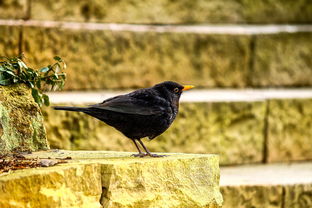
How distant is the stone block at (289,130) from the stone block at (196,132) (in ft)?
0.44

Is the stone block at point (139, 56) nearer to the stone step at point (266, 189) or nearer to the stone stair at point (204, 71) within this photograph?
A: the stone stair at point (204, 71)

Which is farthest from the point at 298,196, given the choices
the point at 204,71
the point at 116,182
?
the point at 116,182

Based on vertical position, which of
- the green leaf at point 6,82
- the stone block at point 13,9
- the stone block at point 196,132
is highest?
the stone block at point 13,9

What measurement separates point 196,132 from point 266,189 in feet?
3.49

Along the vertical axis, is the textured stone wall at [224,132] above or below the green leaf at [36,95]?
above

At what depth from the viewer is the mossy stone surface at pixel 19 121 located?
14.9 feet

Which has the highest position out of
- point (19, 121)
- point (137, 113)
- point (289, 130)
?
point (289, 130)

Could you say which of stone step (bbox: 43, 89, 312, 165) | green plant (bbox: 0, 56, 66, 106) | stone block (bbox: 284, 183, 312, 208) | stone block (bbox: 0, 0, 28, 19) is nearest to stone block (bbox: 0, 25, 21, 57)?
stone block (bbox: 0, 0, 28, 19)

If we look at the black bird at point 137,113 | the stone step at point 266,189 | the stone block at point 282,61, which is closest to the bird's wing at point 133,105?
the black bird at point 137,113

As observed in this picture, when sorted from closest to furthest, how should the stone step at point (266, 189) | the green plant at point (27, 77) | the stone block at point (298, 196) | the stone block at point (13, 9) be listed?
the green plant at point (27, 77)
the stone step at point (266, 189)
the stone block at point (298, 196)
the stone block at point (13, 9)

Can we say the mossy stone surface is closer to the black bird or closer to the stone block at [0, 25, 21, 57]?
the black bird

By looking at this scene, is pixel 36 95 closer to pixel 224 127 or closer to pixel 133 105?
pixel 133 105

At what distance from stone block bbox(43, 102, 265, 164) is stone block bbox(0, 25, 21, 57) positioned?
75 cm

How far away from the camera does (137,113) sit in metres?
4.64
